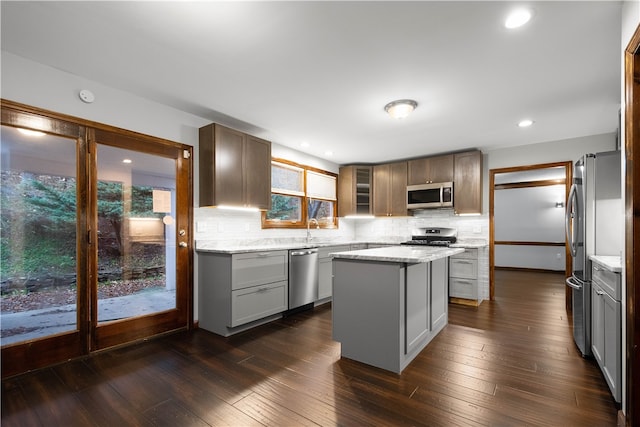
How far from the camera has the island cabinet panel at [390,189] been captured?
5281 millimetres

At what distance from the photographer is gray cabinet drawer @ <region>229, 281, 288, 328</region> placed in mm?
3008

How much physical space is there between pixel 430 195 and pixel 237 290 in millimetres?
3462

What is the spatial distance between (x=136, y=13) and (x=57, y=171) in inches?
59.7

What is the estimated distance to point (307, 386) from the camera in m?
2.07

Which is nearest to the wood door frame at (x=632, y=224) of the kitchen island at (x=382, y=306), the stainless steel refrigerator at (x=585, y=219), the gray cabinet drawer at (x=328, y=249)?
the stainless steel refrigerator at (x=585, y=219)

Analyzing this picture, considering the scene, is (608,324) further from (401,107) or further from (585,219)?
(401,107)

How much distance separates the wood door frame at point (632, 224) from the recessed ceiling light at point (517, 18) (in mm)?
513

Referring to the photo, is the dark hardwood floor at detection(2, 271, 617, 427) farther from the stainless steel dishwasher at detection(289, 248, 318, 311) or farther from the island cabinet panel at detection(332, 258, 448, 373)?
the stainless steel dishwasher at detection(289, 248, 318, 311)

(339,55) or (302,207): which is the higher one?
(339,55)

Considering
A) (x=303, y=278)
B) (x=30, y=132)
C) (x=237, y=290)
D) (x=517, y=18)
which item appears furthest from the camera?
(x=303, y=278)

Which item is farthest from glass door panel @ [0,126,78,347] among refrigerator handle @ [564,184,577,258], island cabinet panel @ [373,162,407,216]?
island cabinet panel @ [373,162,407,216]

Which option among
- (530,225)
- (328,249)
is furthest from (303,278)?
(530,225)

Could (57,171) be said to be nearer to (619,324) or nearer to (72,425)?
(72,425)

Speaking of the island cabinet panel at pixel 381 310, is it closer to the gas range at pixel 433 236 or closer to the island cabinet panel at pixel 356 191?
the gas range at pixel 433 236
